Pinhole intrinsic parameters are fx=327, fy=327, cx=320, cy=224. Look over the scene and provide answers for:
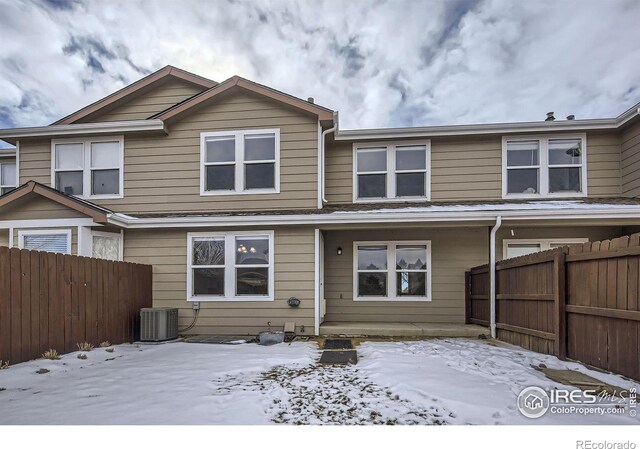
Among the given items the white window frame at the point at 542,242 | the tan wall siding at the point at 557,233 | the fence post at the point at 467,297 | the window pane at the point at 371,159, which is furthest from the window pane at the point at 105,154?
the white window frame at the point at 542,242

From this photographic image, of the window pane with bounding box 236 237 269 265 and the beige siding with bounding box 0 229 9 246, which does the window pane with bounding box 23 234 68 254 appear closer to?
the beige siding with bounding box 0 229 9 246

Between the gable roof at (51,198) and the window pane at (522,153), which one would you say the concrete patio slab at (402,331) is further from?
the gable roof at (51,198)

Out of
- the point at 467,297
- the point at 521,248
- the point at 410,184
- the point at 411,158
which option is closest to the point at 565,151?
the point at 521,248

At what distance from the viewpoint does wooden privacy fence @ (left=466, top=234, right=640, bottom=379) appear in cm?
336

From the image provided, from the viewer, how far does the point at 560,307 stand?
4.35 metres

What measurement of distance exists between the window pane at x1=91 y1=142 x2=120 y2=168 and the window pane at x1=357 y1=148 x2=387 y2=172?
18.9 feet

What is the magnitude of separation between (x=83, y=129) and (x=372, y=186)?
6847mm

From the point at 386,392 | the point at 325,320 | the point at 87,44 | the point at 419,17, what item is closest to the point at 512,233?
the point at 325,320

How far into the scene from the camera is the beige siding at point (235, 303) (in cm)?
666

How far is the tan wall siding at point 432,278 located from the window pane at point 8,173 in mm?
8906

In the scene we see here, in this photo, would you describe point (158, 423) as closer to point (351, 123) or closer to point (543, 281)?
point (543, 281)

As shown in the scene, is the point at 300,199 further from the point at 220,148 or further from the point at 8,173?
the point at 8,173

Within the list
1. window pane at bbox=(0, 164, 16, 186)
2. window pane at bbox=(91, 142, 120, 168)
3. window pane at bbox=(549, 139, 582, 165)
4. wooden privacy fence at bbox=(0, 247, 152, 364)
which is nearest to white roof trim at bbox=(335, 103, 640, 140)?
window pane at bbox=(549, 139, 582, 165)

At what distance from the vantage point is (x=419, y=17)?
455cm
